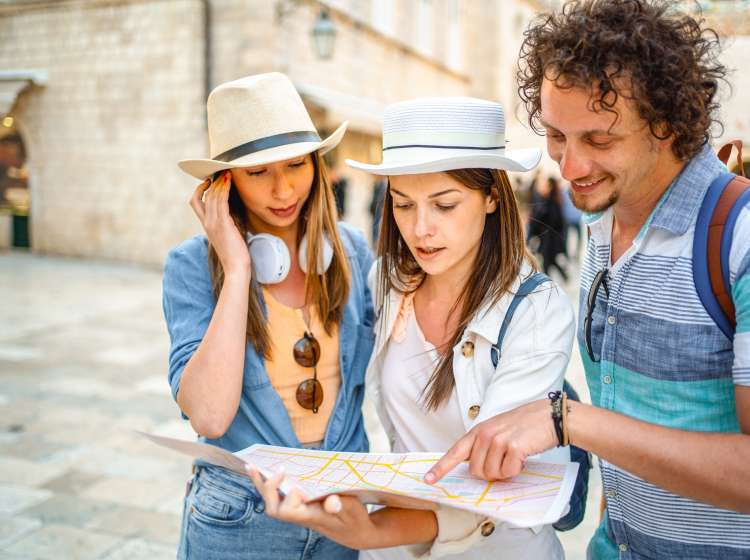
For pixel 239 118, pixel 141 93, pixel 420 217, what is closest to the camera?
pixel 420 217

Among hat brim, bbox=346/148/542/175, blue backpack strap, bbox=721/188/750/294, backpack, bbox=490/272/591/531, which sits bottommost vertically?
backpack, bbox=490/272/591/531

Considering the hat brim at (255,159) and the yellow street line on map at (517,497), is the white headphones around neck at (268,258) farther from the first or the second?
the yellow street line on map at (517,497)

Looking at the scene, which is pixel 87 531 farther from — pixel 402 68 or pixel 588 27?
pixel 402 68

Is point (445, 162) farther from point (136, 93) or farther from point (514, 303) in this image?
point (136, 93)

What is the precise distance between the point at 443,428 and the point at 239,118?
1017mm

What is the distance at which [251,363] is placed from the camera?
6.31 ft

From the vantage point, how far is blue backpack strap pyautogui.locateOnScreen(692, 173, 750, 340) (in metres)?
1.37

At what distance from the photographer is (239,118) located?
2.06 metres

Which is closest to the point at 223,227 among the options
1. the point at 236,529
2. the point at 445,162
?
the point at 445,162

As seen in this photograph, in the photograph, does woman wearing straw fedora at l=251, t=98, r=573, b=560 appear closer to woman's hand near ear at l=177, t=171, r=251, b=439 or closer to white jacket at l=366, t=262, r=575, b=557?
white jacket at l=366, t=262, r=575, b=557

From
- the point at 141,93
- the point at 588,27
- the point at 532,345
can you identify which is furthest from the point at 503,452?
the point at 141,93

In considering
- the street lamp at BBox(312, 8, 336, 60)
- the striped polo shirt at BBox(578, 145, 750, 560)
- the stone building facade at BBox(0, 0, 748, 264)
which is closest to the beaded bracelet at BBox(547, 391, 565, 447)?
the striped polo shirt at BBox(578, 145, 750, 560)

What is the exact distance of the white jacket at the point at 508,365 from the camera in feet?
4.96

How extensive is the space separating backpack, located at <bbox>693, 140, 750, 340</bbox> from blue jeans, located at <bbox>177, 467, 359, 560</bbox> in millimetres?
1123
